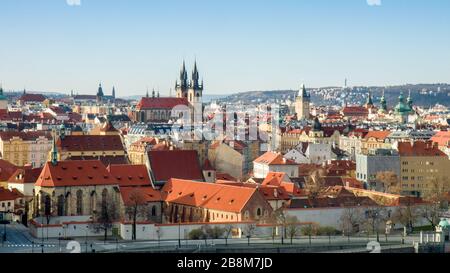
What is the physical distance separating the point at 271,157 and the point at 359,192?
3516 millimetres

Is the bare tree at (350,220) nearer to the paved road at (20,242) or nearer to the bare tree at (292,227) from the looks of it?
the bare tree at (292,227)

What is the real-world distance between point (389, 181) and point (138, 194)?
543 cm

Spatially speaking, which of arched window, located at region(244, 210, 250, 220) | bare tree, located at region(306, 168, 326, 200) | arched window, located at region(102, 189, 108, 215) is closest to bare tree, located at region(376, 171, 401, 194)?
bare tree, located at region(306, 168, 326, 200)

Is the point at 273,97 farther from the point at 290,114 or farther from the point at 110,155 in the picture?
the point at 110,155

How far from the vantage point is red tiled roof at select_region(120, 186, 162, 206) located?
1211 centimetres

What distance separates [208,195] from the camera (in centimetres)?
1184

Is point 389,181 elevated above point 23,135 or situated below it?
below

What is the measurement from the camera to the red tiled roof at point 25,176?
1358cm

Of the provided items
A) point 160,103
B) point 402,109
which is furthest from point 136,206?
point 402,109

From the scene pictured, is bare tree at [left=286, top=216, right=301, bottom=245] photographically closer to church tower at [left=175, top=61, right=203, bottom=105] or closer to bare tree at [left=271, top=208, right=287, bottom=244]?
bare tree at [left=271, top=208, right=287, bottom=244]

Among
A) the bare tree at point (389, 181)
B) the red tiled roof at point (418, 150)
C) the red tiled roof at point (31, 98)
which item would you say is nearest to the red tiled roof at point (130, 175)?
the bare tree at point (389, 181)

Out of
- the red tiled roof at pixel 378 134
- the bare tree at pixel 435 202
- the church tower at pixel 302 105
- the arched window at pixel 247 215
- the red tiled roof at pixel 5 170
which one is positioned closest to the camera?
the arched window at pixel 247 215

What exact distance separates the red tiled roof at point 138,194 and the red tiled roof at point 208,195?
0.40 ft

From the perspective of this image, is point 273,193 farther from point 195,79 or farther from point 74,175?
point 195,79
